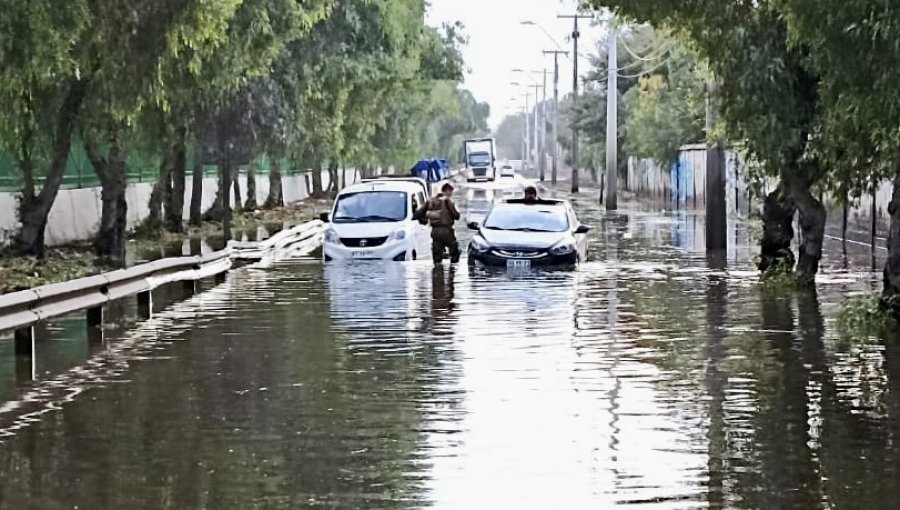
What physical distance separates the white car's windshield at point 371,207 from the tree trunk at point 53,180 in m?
6.03

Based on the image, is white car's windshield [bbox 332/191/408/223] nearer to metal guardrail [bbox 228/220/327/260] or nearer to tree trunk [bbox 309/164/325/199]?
metal guardrail [bbox 228/220/327/260]

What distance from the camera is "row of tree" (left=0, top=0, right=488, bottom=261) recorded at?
20.3m

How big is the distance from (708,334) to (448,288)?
22.0 feet

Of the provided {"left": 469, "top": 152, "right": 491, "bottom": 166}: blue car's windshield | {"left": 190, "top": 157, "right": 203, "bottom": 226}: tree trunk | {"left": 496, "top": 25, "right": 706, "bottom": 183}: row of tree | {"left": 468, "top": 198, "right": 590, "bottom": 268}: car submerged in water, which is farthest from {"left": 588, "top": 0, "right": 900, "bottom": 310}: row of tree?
{"left": 469, "top": 152, "right": 491, "bottom": 166}: blue car's windshield

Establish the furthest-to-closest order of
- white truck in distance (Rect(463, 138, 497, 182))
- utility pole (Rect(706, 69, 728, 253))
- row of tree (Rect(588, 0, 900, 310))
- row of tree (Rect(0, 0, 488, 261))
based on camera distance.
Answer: white truck in distance (Rect(463, 138, 497, 182)) < utility pole (Rect(706, 69, 728, 253)) < row of tree (Rect(0, 0, 488, 261)) < row of tree (Rect(588, 0, 900, 310))

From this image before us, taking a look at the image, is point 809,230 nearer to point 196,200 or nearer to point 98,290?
point 98,290

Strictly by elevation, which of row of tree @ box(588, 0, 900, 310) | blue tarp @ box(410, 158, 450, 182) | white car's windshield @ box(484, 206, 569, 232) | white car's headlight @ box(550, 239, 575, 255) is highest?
row of tree @ box(588, 0, 900, 310)

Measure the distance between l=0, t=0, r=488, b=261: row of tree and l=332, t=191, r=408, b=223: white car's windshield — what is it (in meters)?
3.17

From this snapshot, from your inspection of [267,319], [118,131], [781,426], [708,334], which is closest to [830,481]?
[781,426]

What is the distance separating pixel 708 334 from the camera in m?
16.7

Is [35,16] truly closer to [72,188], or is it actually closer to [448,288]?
[448,288]

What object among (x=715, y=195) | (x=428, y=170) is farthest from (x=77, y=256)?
(x=428, y=170)

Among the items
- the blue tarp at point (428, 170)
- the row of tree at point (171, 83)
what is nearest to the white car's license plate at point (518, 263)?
the row of tree at point (171, 83)

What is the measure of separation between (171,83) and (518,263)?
6612 millimetres
